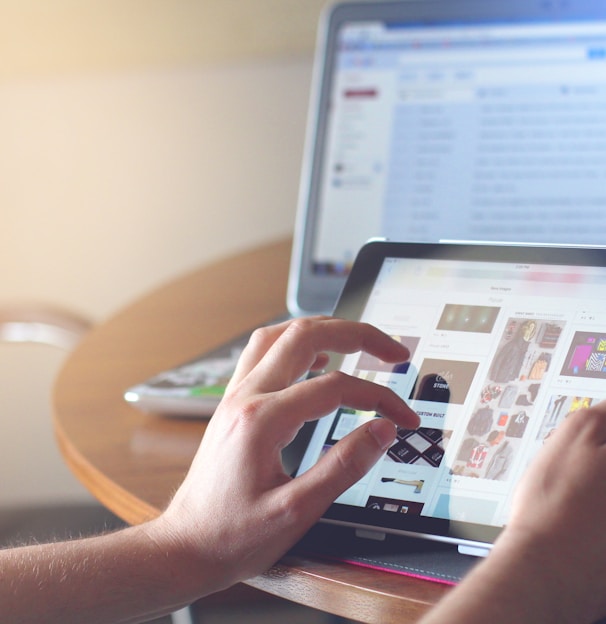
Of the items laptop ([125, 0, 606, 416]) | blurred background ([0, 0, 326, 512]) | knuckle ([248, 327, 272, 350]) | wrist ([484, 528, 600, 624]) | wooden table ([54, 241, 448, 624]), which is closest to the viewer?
wrist ([484, 528, 600, 624])

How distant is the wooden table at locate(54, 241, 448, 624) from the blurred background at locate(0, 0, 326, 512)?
Result: 0.51 metres

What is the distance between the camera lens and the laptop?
3.10ft

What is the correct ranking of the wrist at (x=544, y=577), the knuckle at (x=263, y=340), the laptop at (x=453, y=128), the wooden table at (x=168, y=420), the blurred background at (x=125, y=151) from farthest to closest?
the blurred background at (x=125, y=151) < the laptop at (x=453, y=128) < the knuckle at (x=263, y=340) < the wooden table at (x=168, y=420) < the wrist at (x=544, y=577)

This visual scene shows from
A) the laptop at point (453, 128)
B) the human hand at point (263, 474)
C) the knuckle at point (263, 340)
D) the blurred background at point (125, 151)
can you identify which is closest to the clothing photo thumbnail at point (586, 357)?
the human hand at point (263, 474)

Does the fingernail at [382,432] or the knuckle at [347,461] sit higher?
the fingernail at [382,432]

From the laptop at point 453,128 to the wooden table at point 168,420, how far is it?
136 mm

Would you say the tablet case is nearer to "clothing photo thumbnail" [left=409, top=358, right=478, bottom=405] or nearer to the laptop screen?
"clothing photo thumbnail" [left=409, top=358, right=478, bottom=405]

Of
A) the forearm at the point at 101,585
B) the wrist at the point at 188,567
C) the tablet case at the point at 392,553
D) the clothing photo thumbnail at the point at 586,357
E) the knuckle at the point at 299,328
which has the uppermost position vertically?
the clothing photo thumbnail at the point at 586,357

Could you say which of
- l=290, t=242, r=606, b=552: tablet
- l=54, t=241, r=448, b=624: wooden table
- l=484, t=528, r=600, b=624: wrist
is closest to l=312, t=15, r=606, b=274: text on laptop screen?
l=54, t=241, r=448, b=624: wooden table

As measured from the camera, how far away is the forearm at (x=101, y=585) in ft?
1.74

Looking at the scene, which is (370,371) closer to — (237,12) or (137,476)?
(137,476)

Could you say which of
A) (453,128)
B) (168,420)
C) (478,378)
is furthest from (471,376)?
(453,128)

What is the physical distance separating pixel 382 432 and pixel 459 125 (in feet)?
1.76

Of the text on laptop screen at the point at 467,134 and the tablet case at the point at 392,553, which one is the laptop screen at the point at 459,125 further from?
the tablet case at the point at 392,553
